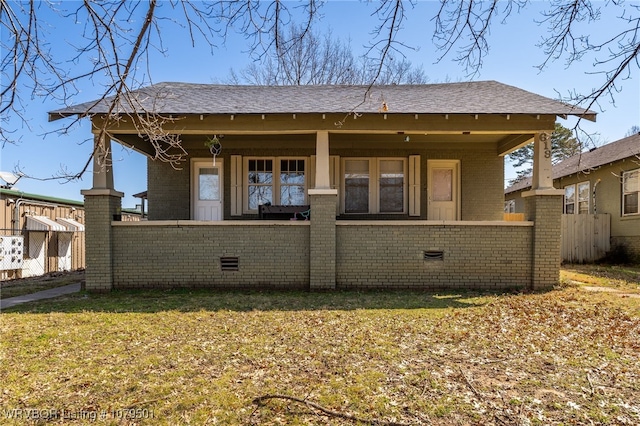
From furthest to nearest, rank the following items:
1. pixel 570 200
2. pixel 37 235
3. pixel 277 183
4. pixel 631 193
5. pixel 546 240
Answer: pixel 570 200, pixel 631 193, pixel 37 235, pixel 277 183, pixel 546 240

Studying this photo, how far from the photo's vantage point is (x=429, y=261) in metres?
7.92

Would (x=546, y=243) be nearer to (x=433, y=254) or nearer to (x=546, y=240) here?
(x=546, y=240)

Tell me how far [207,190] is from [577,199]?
48.0 feet

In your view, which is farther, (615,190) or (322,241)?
(615,190)

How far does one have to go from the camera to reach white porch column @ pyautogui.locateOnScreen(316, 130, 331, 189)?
7.82m

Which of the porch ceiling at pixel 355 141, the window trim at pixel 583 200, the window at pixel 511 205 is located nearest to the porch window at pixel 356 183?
the porch ceiling at pixel 355 141

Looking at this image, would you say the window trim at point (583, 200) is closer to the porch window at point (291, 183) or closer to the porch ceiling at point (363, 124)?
the porch ceiling at point (363, 124)

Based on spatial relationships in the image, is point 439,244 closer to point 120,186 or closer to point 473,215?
point 473,215

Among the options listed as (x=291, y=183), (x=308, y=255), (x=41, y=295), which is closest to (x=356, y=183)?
(x=291, y=183)

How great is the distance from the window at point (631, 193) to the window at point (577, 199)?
2108 millimetres

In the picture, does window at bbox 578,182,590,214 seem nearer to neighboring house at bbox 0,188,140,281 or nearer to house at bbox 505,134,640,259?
house at bbox 505,134,640,259

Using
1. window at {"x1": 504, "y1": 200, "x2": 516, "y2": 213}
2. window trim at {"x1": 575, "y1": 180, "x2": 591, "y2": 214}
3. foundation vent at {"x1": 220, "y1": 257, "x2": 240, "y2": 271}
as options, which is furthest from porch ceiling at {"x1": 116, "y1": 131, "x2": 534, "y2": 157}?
window at {"x1": 504, "y1": 200, "x2": 516, "y2": 213}

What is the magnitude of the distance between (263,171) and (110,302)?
4.72 meters

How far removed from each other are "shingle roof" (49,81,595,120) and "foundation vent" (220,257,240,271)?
299 centimetres
